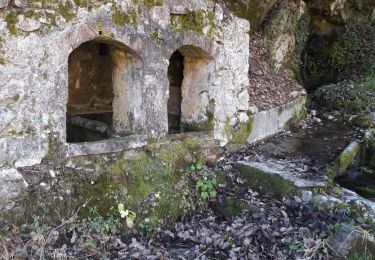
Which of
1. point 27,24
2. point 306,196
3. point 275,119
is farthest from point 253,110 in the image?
point 27,24

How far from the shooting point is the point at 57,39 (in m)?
4.20

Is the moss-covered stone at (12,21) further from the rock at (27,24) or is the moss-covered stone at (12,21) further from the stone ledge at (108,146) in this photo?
the stone ledge at (108,146)

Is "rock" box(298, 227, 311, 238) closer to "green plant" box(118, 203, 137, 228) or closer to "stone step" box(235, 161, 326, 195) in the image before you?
"stone step" box(235, 161, 326, 195)

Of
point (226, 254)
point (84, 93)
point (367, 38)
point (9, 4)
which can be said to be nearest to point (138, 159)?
point (226, 254)

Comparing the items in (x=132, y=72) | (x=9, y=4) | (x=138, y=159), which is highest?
(x=9, y=4)

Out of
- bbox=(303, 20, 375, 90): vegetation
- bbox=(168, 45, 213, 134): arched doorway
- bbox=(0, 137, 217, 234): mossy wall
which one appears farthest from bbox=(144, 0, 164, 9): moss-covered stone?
bbox=(303, 20, 375, 90): vegetation

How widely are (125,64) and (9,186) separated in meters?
1.91

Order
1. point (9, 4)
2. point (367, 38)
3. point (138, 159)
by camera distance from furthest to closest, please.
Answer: point (367, 38) → point (138, 159) → point (9, 4)

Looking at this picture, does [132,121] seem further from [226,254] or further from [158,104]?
[226,254]

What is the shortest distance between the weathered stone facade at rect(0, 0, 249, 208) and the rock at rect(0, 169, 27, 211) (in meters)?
0.05

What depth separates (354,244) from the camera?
13.2ft

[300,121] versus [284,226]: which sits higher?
[300,121]

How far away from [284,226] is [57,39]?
2925 millimetres

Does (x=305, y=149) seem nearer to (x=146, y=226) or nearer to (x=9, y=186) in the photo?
(x=146, y=226)
